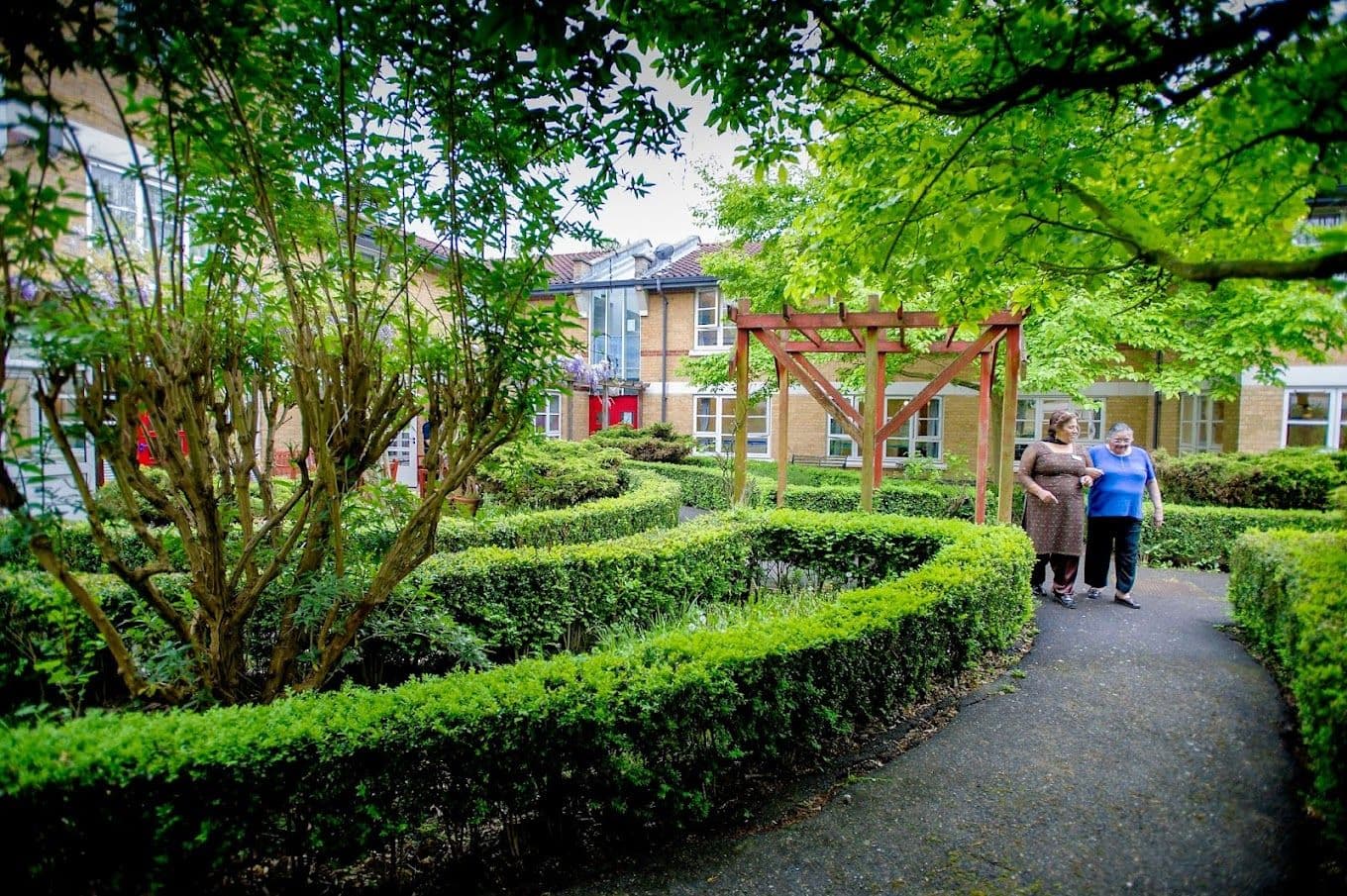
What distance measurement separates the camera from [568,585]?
19.1 ft

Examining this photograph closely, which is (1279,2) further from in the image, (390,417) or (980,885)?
(390,417)

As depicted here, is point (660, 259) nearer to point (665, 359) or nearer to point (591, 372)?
point (665, 359)

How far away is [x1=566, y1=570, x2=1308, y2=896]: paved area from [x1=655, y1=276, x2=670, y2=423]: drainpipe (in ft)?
65.3

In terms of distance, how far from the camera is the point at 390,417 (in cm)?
357

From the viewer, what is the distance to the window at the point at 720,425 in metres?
23.5

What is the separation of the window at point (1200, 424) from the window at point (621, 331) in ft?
55.0

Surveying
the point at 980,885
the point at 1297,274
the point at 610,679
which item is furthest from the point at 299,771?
the point at 1297,274

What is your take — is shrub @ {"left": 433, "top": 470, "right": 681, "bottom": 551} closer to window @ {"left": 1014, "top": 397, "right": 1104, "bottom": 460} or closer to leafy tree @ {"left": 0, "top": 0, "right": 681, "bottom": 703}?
leafy tree @ {"left": 0, "top": 0, "right": 681, "bottom": 703}

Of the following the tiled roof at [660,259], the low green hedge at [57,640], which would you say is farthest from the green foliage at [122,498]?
the tiled roof at [660,259]

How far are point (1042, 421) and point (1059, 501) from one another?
1479 centimetres

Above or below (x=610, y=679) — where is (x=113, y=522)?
above

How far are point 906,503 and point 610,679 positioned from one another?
33.4 ft

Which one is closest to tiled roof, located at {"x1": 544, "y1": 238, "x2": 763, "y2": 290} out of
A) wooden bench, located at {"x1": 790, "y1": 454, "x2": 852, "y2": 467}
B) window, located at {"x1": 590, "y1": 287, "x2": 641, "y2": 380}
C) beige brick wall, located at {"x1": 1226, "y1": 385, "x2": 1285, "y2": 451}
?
window, located at {"x1": 590, "y1": 287, "x2": 641, "y2": 380}

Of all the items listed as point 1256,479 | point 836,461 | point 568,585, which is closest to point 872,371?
point 568,585
